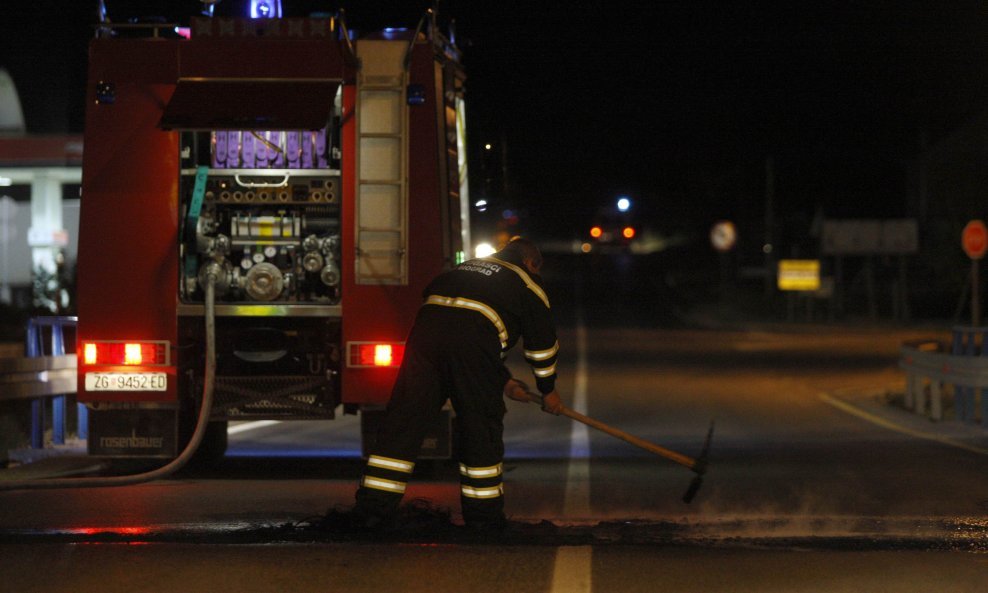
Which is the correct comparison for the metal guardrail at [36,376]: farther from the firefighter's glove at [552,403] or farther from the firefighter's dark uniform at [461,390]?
the firefighter's glove at [552,403]

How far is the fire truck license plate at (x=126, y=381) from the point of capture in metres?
9.30

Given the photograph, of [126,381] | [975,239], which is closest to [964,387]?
[975,239]

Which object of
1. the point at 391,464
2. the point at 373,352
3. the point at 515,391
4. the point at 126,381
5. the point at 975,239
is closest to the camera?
the point at 391,464

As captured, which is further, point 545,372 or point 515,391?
point 515,391

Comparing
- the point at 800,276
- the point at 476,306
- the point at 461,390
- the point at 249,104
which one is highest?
the point at 249,104

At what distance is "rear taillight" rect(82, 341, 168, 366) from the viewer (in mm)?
9328

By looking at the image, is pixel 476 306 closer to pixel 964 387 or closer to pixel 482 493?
pixel 482 493

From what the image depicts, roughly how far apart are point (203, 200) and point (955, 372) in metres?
8.19

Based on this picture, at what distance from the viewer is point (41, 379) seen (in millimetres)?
11438

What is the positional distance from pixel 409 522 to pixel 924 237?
152 feet

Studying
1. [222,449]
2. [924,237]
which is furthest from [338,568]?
[924,237]

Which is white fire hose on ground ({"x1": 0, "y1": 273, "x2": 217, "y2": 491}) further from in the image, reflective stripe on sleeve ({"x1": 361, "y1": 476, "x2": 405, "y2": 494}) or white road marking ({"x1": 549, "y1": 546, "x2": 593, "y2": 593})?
white road marking ({"x1": 549, "y1": 546, "x2": 593, "y2": 593})

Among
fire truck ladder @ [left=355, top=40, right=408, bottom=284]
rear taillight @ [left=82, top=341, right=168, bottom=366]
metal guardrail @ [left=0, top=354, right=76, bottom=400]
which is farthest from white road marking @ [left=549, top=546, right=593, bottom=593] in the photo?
metal guardrail @ [left=0, top=354, right=76, bottom=400]

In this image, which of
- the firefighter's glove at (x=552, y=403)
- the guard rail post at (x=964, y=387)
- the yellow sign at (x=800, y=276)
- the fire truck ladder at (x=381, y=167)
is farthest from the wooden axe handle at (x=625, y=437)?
the yellow sign at (x=800, y=276)
